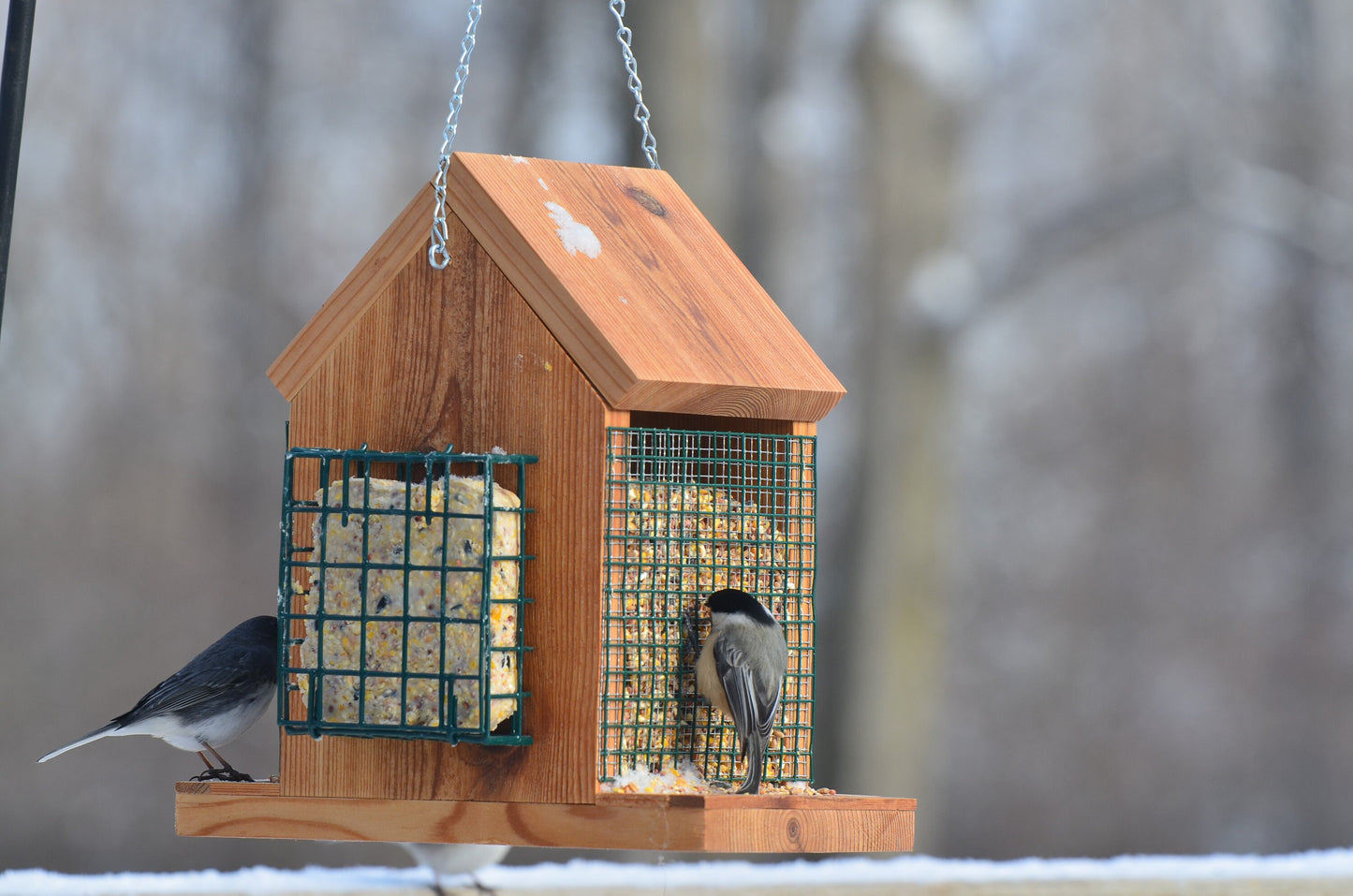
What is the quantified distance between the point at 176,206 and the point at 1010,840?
827 cm

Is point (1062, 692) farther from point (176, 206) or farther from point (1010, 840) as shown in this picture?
point (176, 206)

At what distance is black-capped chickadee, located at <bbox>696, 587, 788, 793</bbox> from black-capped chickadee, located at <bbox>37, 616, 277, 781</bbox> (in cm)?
147

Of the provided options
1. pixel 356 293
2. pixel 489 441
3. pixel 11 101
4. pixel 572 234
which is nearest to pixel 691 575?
pixel 489 441

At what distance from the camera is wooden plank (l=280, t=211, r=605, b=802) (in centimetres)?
314

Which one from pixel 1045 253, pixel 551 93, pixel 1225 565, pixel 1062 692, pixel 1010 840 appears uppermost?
pixel 551 93

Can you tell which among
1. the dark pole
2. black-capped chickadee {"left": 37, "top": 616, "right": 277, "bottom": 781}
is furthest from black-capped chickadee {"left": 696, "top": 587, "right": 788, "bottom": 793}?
the dark pole

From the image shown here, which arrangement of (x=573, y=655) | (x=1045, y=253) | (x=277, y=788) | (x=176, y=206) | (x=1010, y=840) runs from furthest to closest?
(x=1010, y=840) → (x=176, y=206) → (x=1045, y=253) → (x=277, y=788) → (x=573, y=655)

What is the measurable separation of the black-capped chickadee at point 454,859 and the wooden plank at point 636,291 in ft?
7.71

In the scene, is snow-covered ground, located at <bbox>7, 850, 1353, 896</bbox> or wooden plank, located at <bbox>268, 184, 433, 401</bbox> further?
snow-covered ground, located at <bbox>7, 850, 1353, 896</bbox>

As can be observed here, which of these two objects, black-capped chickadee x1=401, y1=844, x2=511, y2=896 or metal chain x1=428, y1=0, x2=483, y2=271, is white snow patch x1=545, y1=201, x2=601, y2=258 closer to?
metal chain x1=428, y1=0, x2=483, y2=271

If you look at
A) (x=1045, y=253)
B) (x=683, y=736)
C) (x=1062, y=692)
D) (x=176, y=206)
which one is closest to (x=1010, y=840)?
(x=1062, y=692)

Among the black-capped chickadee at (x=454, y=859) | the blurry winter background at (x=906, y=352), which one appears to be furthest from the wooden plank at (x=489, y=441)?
the blurry winter background at (x=906, y=352)

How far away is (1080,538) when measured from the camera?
13.0 m

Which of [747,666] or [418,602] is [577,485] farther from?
[747,666]
